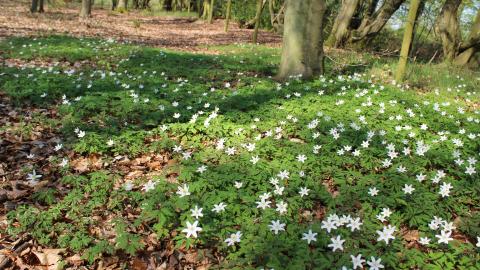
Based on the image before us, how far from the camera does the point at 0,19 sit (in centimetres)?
2077

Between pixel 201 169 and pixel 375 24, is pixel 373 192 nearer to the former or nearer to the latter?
pixel 201 169

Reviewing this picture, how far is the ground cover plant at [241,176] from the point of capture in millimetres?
3645

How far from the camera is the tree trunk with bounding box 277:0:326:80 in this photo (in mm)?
9125

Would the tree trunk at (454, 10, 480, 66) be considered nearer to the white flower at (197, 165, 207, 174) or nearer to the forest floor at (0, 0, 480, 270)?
the forest floor at (0, 0, 480, 270)

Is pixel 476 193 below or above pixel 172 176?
above

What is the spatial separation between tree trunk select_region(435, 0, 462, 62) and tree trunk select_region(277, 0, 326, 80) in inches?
318

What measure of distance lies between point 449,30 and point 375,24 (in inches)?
138

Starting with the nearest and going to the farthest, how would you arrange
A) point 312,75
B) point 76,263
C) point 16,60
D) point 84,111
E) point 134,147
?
point 76,263
point 134,147
point 84,111
point 312,75
point 16,60

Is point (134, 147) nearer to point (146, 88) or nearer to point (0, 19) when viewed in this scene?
point (146, 88)

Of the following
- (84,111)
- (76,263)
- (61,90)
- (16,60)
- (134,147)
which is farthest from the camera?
(16,60)

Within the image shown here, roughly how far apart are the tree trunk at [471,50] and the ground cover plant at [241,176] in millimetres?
7646

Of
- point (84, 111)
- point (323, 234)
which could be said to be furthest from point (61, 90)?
point (323, 234)

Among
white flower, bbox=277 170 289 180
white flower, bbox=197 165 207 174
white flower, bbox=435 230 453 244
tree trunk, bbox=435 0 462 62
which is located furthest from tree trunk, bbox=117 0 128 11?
white flower, bbox=435 230 453 244

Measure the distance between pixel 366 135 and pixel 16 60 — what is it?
10250mm
